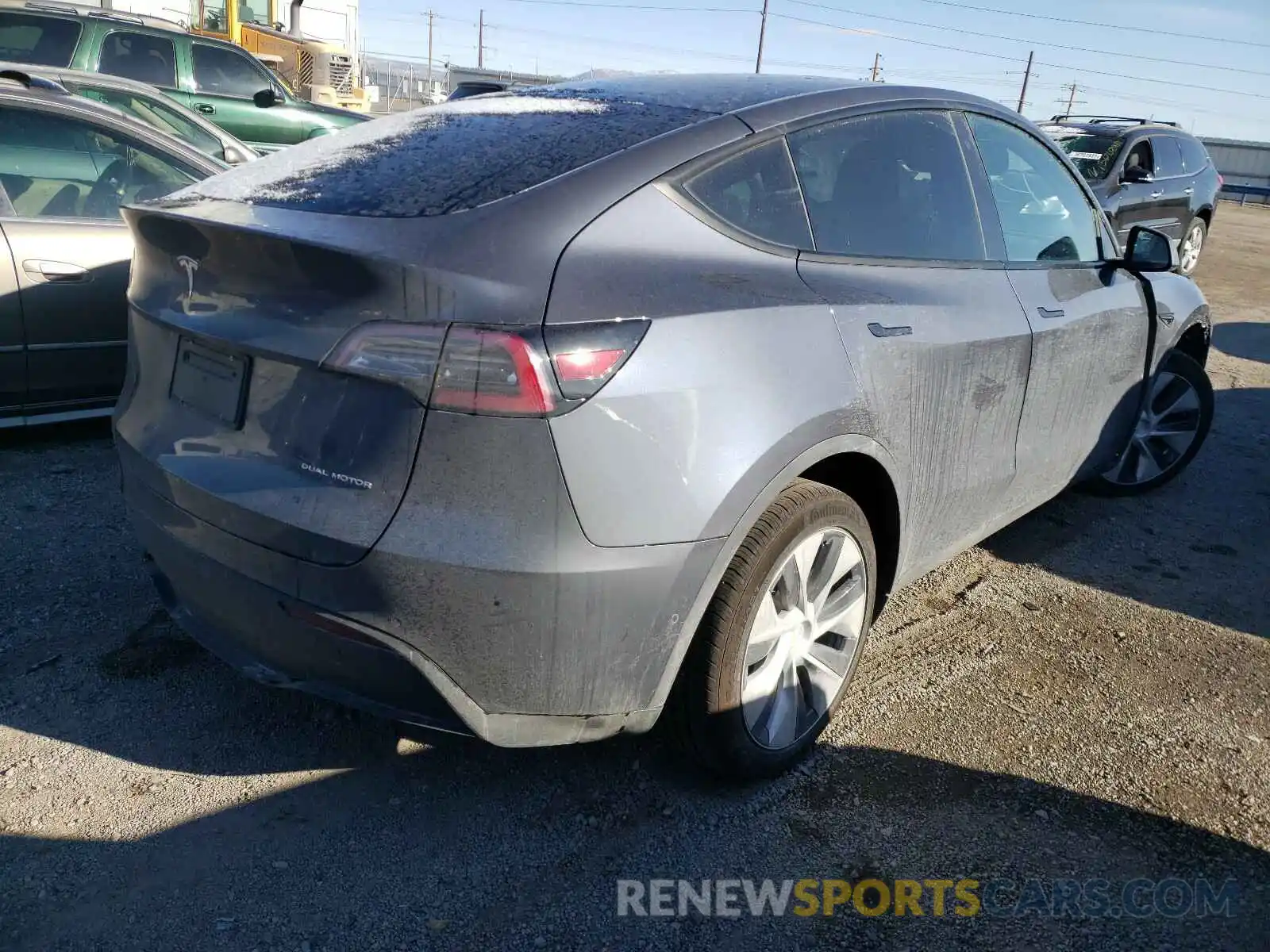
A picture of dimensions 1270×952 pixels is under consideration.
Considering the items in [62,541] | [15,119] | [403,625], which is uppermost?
[15,119]

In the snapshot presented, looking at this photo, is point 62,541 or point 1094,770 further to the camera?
point 62,541

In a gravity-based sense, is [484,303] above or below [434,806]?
above

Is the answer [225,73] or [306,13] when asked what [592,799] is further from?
[306,13]

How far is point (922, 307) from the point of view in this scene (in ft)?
9.37

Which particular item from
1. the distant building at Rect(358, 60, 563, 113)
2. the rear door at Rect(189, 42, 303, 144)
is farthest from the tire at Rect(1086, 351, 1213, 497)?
the distant building at Rect(358, 60, 563, 113)


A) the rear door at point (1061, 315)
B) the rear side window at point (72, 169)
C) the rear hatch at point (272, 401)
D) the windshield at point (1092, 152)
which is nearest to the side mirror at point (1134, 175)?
the windshield at point (1092, 152)

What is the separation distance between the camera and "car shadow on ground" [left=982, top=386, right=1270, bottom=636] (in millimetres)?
4035

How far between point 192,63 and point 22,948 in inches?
448

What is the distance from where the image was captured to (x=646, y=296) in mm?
2152

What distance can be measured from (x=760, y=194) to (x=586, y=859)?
1.64 meters

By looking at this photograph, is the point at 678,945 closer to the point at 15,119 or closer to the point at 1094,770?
the point at 1094,770

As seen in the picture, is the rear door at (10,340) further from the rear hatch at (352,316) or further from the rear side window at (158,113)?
the rear side window at (158,113)

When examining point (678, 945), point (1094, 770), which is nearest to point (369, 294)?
point (678, 945)

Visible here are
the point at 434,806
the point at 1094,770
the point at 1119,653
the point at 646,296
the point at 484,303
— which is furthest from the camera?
the point at 1119,653
